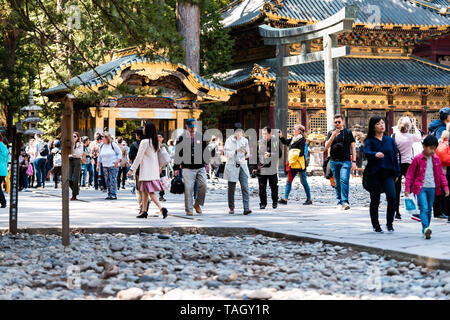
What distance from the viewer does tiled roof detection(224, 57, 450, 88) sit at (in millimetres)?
29906

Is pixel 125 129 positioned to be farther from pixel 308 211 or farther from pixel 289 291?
pixel 289 291

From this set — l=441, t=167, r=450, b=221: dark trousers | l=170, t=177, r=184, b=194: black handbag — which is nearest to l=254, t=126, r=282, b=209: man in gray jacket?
l=170, t=177, r=184, b=194: black handbag

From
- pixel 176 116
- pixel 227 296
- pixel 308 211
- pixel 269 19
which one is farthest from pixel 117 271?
pixel 269 19

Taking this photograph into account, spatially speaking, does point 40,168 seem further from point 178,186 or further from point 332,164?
point 332,164

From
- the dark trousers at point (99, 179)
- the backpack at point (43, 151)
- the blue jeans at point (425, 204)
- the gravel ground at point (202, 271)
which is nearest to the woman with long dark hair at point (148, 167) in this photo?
the gravel ground at point (202, 271)

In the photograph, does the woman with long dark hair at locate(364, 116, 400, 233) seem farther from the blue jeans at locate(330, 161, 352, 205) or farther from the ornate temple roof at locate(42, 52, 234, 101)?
the ornate temple roof at locate(42, 52, 234, 101)

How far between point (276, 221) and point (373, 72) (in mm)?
21911

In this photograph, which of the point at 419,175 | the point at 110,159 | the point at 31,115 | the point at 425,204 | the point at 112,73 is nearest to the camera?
the point at 425,204

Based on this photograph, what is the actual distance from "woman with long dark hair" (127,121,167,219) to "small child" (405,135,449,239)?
4108mm

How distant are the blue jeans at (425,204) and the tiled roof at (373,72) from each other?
2022cm

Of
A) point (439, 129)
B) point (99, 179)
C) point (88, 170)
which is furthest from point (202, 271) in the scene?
point (88, 170)

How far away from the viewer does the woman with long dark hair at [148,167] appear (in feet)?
36.2

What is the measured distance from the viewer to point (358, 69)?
31.3 meters

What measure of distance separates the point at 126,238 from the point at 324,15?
915 inches
